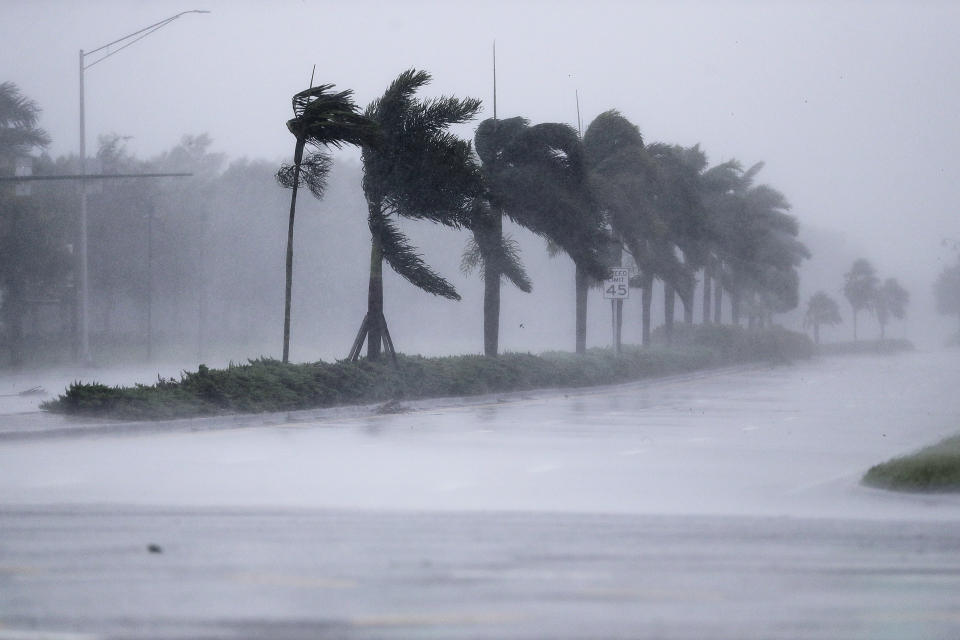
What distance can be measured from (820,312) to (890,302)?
78.4 ft

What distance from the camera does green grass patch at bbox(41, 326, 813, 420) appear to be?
2114cm

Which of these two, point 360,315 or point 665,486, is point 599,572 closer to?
point 665,486

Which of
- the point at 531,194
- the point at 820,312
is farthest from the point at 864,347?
the point at 531,194

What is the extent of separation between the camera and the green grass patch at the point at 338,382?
69.4ft

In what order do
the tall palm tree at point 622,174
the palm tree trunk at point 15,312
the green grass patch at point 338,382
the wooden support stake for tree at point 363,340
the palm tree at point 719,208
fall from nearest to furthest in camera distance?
1. the green grass patch at point 338,382
2. the wooden support stake for tree at point 363,340
3. the tall palm tree at point 622,174
4. the palm tree trunk at point 15,312
5. the palm tree at point 719,208

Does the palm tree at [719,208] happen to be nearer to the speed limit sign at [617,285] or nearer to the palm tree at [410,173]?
the speed limit sign at [617,285]

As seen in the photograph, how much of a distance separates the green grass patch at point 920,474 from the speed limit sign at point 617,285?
29.4 metres

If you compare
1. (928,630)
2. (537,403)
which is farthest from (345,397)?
(928,630)

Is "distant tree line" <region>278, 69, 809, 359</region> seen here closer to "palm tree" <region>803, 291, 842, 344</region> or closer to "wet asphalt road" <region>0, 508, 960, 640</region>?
"wet asphalt road" <region>0, 508, 960, 640</region>

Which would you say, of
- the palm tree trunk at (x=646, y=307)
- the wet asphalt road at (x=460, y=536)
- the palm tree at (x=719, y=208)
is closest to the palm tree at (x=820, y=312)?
the palm tree at (x=719, y=208)

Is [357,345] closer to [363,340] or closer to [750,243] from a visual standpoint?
[363,340]

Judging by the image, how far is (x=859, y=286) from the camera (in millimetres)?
139875

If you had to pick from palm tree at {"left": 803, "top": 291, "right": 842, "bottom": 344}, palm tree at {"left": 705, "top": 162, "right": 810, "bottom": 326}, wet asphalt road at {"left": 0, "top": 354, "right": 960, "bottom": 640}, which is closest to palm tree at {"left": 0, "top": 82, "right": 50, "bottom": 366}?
palm tree at {"left": 705, "top": 162, "right": 810, "bottom": 326}

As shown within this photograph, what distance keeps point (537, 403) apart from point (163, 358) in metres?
40.8
